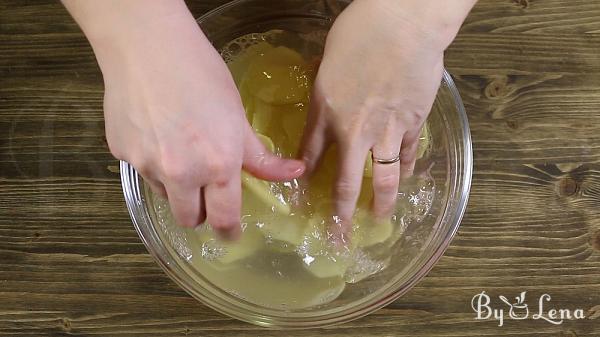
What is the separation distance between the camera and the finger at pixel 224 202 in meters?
0.69

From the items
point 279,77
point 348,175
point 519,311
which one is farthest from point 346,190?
point 519,311

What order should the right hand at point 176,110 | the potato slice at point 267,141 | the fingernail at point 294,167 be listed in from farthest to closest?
1. the potato slice at point 267,141
2. the fingernail at point 294,167
3. the right hand at point 176,110

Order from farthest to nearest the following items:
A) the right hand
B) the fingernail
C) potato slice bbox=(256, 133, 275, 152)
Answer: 1. potato slice bbox=(256, 133, 275, 152)
2. the fingernail
3. the right hand

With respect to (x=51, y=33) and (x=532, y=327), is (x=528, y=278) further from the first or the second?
(x=51, y=33)

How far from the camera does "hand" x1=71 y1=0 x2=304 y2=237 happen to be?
649 mm

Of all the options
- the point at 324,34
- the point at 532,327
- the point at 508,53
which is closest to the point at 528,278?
the point at 532,327

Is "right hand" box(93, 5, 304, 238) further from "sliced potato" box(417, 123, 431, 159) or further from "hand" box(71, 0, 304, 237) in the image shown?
"sliced potato" box(417, 123, 431, 159)

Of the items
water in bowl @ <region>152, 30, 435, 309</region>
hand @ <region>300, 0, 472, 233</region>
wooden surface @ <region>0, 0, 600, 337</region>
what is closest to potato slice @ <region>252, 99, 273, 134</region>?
water in bowl @ <region>152, 30, 435, 309</region>

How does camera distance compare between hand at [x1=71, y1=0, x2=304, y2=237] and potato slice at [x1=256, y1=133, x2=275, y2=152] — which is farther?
potato slice at [x1=256, y1=133, x2=275, y2=152]

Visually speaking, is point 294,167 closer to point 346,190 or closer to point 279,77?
point 346,190

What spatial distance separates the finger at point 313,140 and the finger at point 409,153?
0.10 metres

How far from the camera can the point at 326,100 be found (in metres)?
0.77

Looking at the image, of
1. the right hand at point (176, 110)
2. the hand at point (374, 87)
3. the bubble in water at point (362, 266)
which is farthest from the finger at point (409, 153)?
the right hand at point (176, 110)

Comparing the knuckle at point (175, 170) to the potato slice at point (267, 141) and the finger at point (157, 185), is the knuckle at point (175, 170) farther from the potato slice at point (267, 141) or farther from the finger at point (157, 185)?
the potato slice at point (267, 141)
